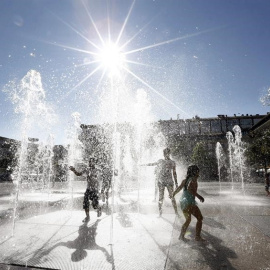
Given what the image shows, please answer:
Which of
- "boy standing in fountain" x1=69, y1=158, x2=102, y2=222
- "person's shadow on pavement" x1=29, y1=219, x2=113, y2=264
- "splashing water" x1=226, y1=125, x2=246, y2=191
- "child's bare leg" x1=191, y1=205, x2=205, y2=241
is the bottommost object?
"person's shadow on pavement" x1=29, y1=219, x2=113, y2=264

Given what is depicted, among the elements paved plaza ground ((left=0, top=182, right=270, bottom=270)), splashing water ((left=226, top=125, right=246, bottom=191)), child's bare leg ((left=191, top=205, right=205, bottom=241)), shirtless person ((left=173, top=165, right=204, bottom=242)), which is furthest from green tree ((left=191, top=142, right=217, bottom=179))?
child's bare leg ((left=191, top=205, right=205, bottom=241))

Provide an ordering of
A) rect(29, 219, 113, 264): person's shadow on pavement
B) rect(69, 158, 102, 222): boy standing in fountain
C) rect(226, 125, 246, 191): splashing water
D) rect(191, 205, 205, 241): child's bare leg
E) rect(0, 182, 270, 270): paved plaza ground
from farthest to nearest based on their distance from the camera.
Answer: rect(226, 125, 246, 191): splashing water → rect(69, 158, 102, 222): boy standing in fountain → rect(191, 205, 205, 241): child's bare leg → rect(29, 219, 113, 264): person's shadow on pavement → rect(0, 182, 270, 270): paved plaza ground

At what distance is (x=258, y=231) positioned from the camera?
4.20 meters

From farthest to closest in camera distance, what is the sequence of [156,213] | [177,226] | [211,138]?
[211,138], [156,213], [177,226]

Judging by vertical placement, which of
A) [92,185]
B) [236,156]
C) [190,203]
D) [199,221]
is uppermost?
[236,156]

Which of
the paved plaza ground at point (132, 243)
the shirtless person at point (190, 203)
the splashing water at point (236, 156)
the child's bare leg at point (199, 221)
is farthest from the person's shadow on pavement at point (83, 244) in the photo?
the splashing water at point (236, 156)

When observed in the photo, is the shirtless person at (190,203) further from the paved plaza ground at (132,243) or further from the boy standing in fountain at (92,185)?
the boy standing in fountain at (92,185)

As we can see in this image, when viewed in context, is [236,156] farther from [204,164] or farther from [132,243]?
[132,243]

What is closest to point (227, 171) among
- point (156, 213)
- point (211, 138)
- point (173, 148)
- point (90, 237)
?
point (173, 148)

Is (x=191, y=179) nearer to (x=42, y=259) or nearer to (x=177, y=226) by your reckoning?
(x=177, y=226)

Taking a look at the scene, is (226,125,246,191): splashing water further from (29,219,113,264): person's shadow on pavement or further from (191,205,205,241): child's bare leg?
(29,219,113,264): person's shadow on pavement

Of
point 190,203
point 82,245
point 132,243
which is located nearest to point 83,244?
point 82,245

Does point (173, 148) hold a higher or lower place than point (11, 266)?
higher

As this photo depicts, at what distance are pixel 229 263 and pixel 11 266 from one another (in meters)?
2.70
